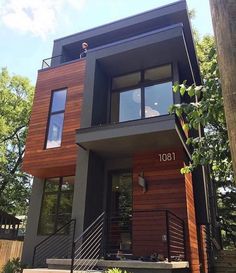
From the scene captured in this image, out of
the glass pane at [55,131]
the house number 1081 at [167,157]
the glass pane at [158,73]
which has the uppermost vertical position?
the glass pane at [158,73]

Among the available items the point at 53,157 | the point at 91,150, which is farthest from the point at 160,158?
the point at 53,157

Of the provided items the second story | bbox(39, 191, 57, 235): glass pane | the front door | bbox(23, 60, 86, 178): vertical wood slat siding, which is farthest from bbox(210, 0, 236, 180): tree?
bbox(39, 191, 57, 235): glass pane

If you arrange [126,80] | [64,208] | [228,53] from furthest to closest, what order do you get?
[126,80] < [64,208] < [228,53]

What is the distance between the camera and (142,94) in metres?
9.36

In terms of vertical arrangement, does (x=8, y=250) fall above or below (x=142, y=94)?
below

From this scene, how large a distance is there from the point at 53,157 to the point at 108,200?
2.10m

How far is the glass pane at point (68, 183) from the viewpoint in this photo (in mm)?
9234

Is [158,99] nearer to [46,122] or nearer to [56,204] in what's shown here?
[46,122]

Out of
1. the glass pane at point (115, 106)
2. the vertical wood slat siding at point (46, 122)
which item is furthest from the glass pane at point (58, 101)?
the glass pane at point (115, 106)

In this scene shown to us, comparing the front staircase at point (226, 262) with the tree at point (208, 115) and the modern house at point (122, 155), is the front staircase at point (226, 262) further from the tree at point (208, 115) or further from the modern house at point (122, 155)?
the tree at point (208, 115)

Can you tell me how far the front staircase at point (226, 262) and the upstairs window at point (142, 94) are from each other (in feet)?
17.9

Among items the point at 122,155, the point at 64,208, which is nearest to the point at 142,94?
the point at 122,155

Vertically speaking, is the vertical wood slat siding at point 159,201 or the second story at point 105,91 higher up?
the second story at point 105,91

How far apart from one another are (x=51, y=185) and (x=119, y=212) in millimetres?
2482
